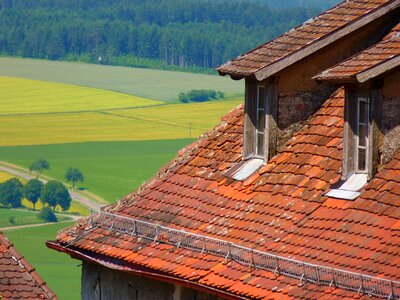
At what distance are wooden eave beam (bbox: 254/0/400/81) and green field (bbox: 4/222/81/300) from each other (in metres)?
43.6

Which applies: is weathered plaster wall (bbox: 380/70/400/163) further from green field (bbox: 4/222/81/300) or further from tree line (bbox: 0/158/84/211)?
tree line (bbox: 0/158/84/211)

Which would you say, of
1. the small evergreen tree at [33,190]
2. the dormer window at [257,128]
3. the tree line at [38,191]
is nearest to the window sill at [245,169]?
the dormer window at [257,128]

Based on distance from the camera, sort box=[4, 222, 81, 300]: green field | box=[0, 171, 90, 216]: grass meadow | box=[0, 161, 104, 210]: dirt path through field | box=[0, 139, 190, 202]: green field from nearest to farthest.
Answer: box=[4, 222, 81, 300]: green field < box=[0, 139, 190, 202]: green field < box=[0, 171, 90, 216]: grass meadow < box=[0, 161, 104, 210]: dirt path through field

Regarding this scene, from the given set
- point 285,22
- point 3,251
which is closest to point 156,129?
point 285,22

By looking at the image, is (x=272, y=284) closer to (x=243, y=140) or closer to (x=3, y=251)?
(x=243, y=140)

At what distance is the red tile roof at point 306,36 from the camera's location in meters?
16.1

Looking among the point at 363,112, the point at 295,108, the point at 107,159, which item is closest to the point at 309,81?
the point at 295,108

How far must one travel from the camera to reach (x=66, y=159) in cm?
10644

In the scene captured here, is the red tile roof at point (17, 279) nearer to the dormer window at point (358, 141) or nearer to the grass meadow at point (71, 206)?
the dormer window at point (358, 141)

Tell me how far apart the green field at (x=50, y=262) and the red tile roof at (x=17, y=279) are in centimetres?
4093

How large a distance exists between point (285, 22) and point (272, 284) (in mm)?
187154

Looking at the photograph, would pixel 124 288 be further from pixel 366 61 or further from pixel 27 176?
pixel 27 176

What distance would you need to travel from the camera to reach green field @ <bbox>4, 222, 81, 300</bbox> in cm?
6403

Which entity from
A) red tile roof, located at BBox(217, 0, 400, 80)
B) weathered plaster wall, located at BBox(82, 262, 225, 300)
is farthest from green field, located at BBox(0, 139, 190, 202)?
red tile roof, located at BBox(217, 0, 400, 80)
